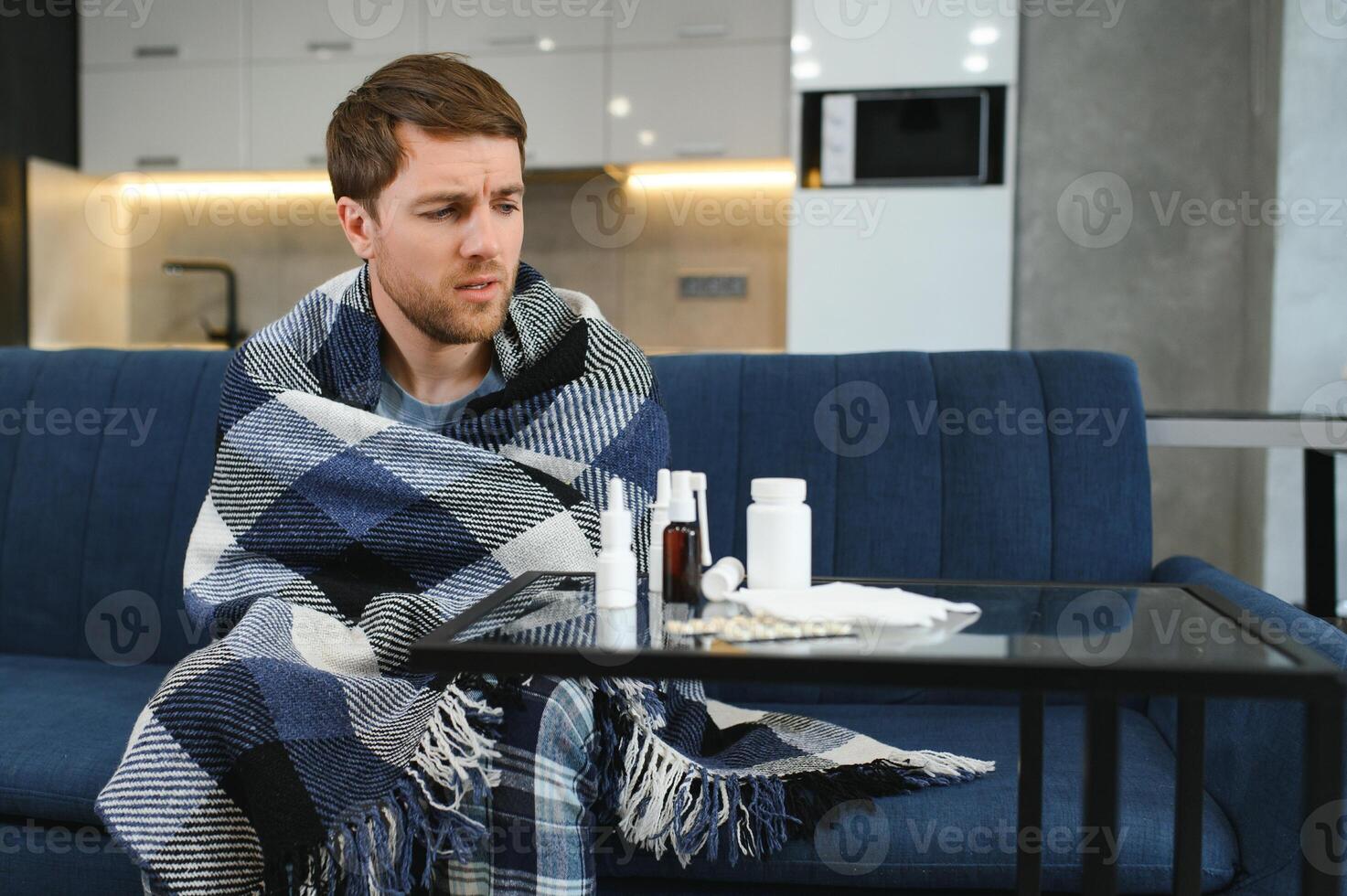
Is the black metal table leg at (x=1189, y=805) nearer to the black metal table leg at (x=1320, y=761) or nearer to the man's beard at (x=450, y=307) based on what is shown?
the black metal table leg at (x=1320, y=761)

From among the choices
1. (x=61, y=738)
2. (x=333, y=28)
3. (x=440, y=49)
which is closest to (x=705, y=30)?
(x=440, y=49)

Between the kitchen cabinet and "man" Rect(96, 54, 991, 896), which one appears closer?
"man" Rect(96, 54, 991, 896)

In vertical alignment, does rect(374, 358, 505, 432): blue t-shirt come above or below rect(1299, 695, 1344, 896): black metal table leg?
above

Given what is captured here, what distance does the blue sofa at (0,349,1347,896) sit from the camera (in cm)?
126

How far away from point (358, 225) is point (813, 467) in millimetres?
754

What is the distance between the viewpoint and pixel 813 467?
1.80 m

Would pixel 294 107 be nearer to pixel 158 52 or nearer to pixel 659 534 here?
pixel 158 52

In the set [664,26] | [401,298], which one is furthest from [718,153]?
[401,298]

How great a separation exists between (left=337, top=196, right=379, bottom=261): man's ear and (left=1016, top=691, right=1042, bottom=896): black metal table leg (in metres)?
1.00

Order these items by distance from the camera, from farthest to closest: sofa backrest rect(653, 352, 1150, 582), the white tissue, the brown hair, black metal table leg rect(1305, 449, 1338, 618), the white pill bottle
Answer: black metal table leg rect(1305, 449, 1338, 618) < sofa backrest rect(653, 352, 1150, 582) < the brown hair < the white pill bottle < the white tissue

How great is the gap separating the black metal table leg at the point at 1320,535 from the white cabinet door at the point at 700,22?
2331mm

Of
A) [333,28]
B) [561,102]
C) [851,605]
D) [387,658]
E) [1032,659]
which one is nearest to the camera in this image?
[1032,659]

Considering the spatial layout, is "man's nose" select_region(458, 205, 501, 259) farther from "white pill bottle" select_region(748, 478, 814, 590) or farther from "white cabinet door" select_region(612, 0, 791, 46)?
"white cabinet door" select_region(612, 0, 791, 46)

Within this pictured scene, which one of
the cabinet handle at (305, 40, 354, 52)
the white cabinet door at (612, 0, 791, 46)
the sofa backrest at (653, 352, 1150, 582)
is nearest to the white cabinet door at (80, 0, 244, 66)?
the cabinet handle at (305, 40, 354, 52)
